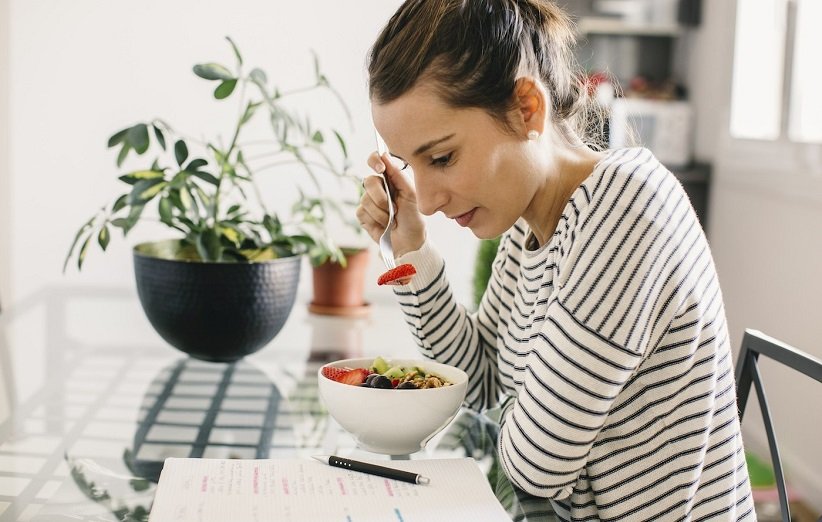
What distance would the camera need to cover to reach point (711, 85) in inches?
130

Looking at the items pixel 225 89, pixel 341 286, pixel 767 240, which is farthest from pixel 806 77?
pixel 225 89

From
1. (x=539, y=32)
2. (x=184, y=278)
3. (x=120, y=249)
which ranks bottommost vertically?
(x=120, y=249)

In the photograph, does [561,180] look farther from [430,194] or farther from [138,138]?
[138,138]

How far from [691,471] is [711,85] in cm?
265

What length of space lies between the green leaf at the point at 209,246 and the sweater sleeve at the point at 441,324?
0.30 metres

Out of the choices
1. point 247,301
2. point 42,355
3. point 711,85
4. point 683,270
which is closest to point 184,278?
point 247,301

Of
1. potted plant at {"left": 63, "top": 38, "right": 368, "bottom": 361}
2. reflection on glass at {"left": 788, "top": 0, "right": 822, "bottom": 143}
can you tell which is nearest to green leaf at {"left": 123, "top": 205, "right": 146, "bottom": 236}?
potted plant at {"left": 63, "top": 38, "right": 368, "bottom": 361}

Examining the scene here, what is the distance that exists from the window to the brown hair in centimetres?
180

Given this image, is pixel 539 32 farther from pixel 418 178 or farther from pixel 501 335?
pixel 501 335

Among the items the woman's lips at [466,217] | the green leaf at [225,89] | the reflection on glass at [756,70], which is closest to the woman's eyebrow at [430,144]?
the woman's lips at [466,217]

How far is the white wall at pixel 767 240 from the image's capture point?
2564 millimetres

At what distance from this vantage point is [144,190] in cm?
139

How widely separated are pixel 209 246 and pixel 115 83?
43.5 inches

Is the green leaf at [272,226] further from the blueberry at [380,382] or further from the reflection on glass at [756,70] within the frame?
the reflection on glass at [756,70]
